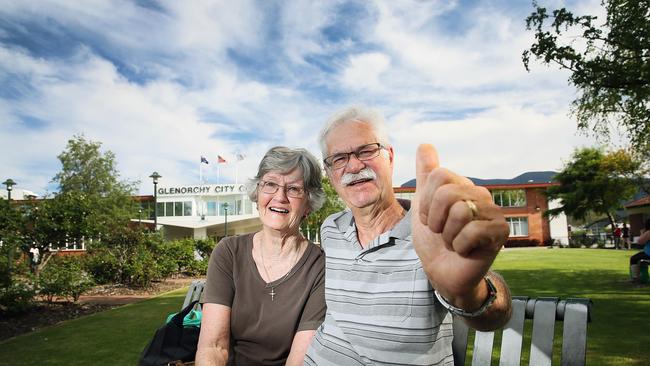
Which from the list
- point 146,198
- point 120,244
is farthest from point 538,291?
point 146,198

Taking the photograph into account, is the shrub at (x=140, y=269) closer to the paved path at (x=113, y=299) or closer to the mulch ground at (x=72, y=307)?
the mulch ground at (x=72, y=307)

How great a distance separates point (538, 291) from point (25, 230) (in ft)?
40.7

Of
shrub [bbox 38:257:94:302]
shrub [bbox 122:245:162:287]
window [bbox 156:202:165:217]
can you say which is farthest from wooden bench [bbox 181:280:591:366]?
window [bbox 156:202:165:217]

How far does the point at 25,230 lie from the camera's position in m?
11.4

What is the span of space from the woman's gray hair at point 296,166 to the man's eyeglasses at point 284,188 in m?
0.06

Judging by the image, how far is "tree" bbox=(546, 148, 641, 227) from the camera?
31562mm

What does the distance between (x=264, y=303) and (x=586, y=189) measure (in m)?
40.3

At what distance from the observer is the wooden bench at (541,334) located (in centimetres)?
218

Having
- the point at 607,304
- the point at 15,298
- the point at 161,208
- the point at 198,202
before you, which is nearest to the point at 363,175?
the point at 607,304

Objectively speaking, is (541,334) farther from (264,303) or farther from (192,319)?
(192,319)

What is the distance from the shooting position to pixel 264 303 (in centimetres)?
283

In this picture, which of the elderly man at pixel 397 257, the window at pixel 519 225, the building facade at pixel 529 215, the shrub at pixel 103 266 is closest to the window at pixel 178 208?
the building facade at pixel 529 215

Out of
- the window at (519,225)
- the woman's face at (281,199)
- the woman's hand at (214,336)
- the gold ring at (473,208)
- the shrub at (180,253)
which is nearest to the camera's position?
the gold ring at (473,208)

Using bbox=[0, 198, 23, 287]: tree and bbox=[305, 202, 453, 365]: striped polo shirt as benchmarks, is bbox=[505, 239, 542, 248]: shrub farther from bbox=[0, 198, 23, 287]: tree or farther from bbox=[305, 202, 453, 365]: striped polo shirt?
bbox=[305, 202, 453, 365]: striped polo shirt
